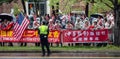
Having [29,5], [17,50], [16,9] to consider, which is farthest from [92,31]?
[29,5]

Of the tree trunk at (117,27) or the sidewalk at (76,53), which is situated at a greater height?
the tree trunk at (117,27)

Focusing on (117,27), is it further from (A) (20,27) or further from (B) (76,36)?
(A) (20,27)

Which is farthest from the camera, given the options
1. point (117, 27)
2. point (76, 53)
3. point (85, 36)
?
point (85, 36)

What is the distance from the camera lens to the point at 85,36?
27.6 m

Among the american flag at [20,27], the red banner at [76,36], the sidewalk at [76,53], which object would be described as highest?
the american flag at [20,27]

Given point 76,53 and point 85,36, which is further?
point 85,36

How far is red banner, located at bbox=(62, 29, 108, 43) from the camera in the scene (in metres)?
27.6

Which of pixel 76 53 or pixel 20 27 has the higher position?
pixel 20 27

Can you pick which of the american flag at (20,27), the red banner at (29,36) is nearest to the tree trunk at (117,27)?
the red banner at (29,36)

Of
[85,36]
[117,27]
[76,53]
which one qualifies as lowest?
[76,53]

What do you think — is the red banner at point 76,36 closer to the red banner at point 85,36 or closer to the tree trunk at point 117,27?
the red banner at point 85,36

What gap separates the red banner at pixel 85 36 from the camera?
90.6 ft

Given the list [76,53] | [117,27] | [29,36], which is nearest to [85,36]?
[117,27]

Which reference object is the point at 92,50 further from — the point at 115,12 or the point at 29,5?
the point at 29,5
